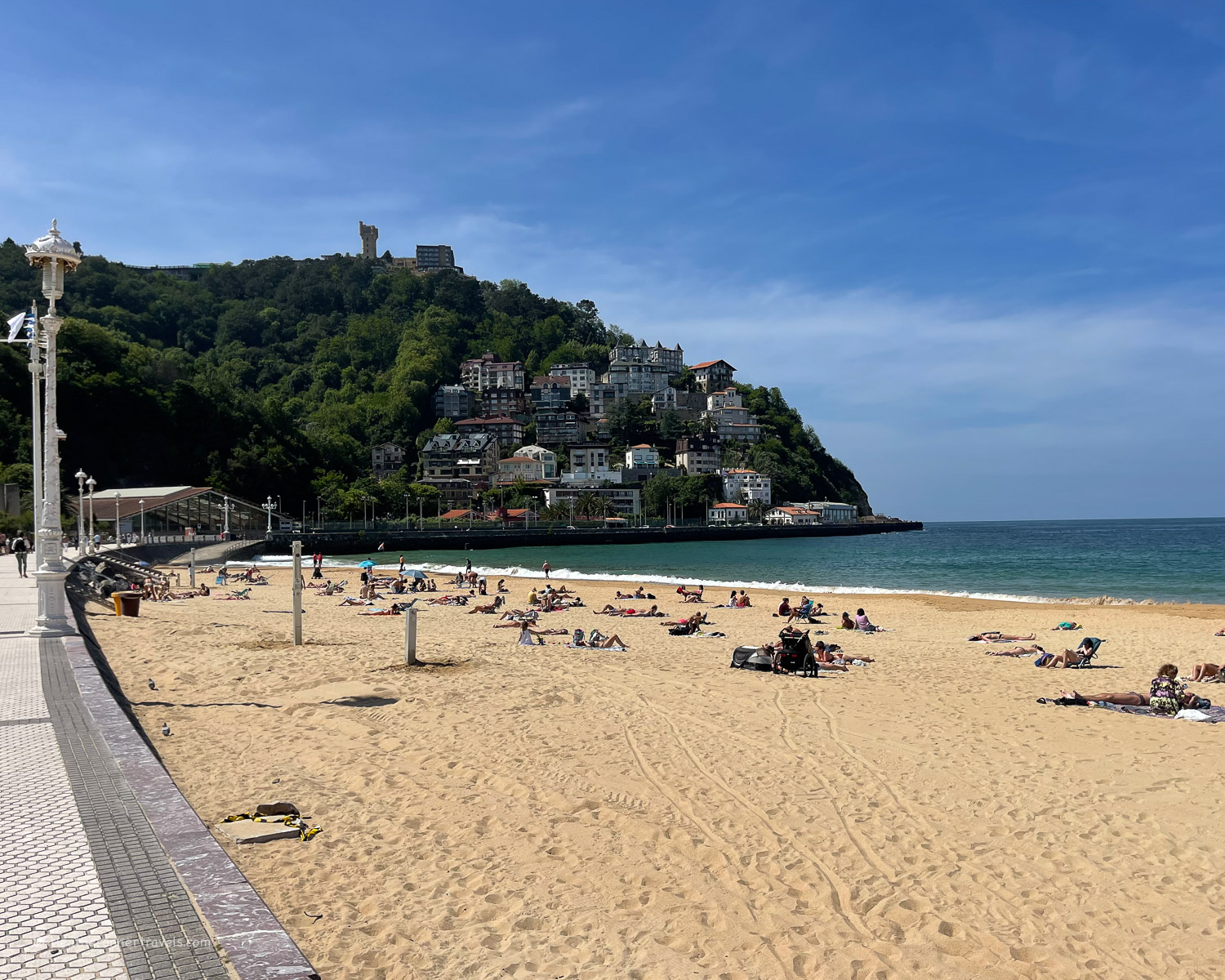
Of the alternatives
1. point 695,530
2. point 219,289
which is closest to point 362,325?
point 219,289

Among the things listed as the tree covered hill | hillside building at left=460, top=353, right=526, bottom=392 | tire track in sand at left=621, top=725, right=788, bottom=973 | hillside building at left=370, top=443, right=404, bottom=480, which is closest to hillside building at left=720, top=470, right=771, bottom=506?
the tree covered hill

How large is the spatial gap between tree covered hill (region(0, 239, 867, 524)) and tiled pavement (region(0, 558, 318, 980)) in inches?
2686

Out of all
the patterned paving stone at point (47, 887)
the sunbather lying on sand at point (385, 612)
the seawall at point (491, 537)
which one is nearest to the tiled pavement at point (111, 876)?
the patterned paving stone at point (47, 887)

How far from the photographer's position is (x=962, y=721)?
973 centimetres

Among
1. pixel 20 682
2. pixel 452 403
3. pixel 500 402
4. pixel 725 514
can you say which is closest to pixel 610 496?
pixel 725 514

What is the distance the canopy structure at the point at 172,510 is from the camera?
56.1m

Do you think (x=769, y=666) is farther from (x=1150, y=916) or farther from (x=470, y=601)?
(x=470, y=601)

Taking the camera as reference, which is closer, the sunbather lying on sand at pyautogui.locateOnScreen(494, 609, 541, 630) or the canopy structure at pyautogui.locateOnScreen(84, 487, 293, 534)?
the sunbather lying on sand at pyautogui.locateOnScreen(494, 609, 541, 630)

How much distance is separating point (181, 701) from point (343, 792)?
3959 millimetres

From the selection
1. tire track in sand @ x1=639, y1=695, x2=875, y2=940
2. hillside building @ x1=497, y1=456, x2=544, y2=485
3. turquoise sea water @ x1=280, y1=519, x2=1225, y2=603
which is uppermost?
hillside building @ x1=497, y1=456, x2=544, y2=485

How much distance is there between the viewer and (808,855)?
224 inches

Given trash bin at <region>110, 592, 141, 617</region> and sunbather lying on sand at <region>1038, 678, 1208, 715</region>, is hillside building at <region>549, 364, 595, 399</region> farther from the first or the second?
sunbather lying on sand at <region>1038, 678, 1208, 715</region>

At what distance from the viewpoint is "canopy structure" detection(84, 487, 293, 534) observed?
5606 centimetres

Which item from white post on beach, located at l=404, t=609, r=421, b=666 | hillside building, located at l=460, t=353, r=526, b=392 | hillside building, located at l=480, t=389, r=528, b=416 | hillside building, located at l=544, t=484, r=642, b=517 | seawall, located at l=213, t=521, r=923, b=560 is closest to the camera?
white post on beach, located at l=404, t=609, r=421, b=666
